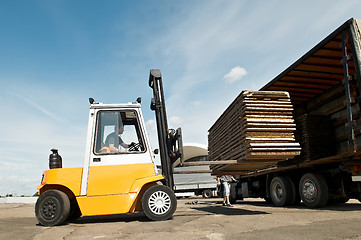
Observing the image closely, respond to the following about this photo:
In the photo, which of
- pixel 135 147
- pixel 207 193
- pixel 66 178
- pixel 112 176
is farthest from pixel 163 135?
pixel 207 193

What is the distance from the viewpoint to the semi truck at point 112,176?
5562 mm

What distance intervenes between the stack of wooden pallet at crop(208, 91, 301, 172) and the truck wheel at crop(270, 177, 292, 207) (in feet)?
10.2

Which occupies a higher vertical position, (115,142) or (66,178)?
(115,142)

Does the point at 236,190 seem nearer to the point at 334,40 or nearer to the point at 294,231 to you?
the point at 334,40

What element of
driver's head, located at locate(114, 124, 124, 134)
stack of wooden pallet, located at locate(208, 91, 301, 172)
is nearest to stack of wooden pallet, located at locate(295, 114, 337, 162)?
stack of wooden pallet, located at locate(208, 91, 301, 172)

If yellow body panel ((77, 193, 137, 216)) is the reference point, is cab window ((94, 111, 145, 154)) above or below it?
above

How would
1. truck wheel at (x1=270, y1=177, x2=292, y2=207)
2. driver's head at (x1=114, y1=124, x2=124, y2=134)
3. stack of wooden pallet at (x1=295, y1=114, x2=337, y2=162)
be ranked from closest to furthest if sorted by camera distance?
driver's head at (x1=114, y1=124, x2=124, y2=134) < stack of wooden pallet at (x1=295, y1=114, x2=337, y2=162) < truck wheel at (x1=270, y1=177, x2=292, y2=207)

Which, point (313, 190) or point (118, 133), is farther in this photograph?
point (313, 190)

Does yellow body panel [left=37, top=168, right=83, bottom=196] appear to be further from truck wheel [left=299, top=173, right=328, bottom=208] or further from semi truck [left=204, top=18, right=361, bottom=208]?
truck wheel [left=299, top=173, right=328, bottom=208]

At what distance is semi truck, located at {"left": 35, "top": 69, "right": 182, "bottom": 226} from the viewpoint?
5562 mm

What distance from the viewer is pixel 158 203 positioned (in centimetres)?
570

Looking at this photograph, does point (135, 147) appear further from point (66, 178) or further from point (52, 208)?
point (52, 208)

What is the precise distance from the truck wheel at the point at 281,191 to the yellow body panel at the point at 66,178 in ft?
19.2

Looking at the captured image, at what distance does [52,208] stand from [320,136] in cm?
642
